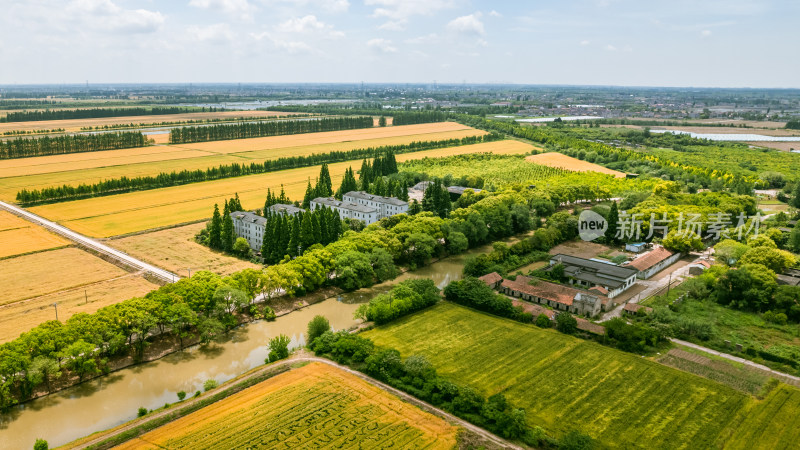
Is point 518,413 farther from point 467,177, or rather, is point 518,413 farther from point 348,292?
point 467,177

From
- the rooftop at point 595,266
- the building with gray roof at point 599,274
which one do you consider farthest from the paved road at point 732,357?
the rooftop at point 595,266

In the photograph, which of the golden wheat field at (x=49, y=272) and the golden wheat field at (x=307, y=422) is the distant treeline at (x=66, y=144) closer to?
the golden wheat field at (x=49, y=272)

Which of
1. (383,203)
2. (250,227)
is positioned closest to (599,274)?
(383,203)

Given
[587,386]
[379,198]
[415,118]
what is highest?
[415,118]
